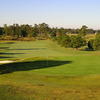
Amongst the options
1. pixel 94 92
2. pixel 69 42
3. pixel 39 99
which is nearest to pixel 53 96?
pixel 39 99

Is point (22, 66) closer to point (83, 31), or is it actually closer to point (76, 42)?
point (76, 42)

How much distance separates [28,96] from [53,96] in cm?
211

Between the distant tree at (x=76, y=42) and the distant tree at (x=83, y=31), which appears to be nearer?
the distant tree at (x=76, y=42)

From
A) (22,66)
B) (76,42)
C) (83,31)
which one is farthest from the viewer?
(83,31)

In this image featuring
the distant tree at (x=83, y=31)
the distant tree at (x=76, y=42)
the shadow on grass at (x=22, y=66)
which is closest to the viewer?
the shadow on grass at (x=22, y=66)

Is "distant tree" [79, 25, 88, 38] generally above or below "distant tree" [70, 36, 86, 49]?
above

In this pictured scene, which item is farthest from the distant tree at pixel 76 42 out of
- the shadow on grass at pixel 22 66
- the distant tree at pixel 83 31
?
the distant tree at pixel 83 31

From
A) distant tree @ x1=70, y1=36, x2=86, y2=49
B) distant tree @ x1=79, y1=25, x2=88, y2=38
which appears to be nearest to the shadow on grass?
distant tree @ x1=70, y1=36, x2=86, y2=49

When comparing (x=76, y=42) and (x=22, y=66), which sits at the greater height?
(x=76, y=42)

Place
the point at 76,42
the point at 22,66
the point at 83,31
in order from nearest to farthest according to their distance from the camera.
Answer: the point at 22,66 → the point at 76,42 → the point at 83,31

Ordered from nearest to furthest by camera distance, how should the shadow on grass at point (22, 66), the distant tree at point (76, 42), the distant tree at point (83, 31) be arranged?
the shadow on grass at point (22, 66), the distant tree at point (76, 42), the distant tree at point (83, 31)

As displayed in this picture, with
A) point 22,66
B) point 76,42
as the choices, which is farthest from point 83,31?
point 22,66

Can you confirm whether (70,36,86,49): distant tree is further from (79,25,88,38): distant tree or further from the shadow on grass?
(79,25,88,38): distant tree

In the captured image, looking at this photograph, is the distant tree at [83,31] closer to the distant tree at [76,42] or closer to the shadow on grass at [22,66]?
the distant tree at [76,42]
